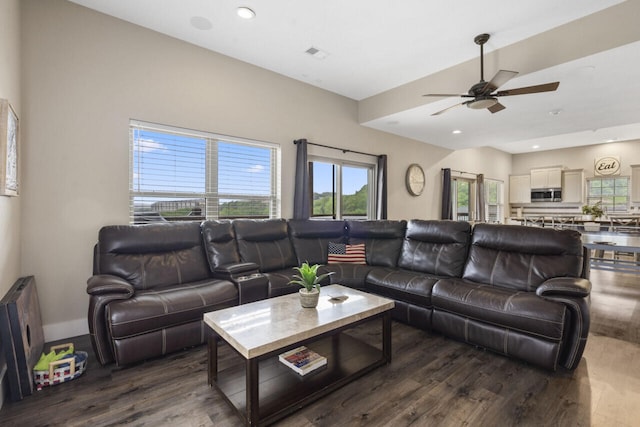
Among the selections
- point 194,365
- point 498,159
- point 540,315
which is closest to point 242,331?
point 194,365

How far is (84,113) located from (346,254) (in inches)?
128

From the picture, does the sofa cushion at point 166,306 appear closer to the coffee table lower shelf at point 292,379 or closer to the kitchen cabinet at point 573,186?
the coffee table lower shelf at point 292,379

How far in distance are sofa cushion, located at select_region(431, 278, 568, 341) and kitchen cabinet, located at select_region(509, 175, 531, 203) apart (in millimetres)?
8880

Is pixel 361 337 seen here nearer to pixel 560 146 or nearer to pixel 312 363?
pixel 312 363

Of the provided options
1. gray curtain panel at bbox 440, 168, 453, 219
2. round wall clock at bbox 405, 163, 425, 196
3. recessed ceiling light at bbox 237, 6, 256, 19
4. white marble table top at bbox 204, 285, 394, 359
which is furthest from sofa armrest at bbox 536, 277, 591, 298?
gray curtain panel at bbox 440, 168, 453, 219

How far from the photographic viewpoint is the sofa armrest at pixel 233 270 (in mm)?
2926

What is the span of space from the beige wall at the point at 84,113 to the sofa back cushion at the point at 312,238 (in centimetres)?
150

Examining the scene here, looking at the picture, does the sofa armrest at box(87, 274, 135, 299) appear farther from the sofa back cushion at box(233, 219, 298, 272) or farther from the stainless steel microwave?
the stainless steel microwave

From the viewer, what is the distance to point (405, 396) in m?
1.95

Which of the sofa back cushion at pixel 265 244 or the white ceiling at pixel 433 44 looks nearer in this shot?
the white ceiling at pixel 433 44

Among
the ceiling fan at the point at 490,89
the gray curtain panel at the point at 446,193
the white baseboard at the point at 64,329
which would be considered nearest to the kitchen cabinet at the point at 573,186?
the gray curtain panel at the point at 446,193

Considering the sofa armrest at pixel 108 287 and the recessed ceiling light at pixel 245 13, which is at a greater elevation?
the recessed ceiling light at pixel 245 13

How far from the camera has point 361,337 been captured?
2.85 m

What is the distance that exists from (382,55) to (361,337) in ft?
10.7
